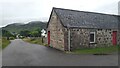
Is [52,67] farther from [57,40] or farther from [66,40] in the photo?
[57,40]

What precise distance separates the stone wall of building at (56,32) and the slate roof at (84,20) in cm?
78

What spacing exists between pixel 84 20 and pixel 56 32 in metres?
3.93

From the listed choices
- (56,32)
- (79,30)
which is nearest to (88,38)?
(79,30)

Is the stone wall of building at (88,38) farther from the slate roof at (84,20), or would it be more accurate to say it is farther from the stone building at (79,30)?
the slate roof at (84,20)

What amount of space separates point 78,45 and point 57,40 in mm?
2820

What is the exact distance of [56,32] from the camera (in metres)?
19.5

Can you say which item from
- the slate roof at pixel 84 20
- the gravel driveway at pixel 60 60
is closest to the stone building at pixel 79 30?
the slate roof at pixel 84 20

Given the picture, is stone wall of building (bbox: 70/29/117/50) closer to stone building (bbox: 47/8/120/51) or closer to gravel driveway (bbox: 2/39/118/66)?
stone building (bbox: 47/8/120/51)

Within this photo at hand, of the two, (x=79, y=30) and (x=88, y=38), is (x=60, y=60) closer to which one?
(x=79, y=30)

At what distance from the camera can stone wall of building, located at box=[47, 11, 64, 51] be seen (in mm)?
17969

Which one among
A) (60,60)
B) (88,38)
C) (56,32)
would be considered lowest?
(60,60)

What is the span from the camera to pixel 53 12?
2036 centimetres

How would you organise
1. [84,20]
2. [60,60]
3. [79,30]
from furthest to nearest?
[84,20] < [79,30] < [60,60]

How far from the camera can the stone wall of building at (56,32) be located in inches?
707
